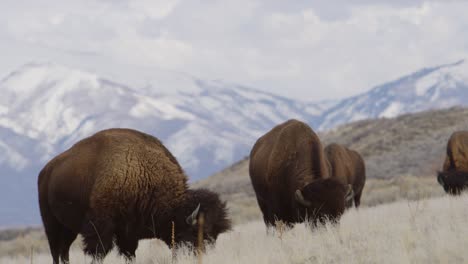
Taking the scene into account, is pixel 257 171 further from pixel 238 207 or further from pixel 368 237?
pixel 238 207

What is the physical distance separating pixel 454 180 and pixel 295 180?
7.41 metres

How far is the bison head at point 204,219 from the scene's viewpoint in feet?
32.4

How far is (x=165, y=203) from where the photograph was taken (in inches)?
424

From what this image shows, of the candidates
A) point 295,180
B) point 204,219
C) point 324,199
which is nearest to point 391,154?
point 295,180

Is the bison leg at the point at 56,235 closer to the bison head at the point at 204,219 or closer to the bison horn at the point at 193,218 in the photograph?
the bison head at the point at 204,219

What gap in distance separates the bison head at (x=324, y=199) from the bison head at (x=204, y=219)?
1747mm

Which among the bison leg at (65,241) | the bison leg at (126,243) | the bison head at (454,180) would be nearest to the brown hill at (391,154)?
the bison head at (454,180)

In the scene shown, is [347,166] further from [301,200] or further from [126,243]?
[126,243]

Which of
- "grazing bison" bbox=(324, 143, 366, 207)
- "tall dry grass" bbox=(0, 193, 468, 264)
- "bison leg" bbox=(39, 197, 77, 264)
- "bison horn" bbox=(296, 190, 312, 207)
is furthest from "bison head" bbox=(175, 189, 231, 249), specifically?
"grazing bison" bbox=(324, 143, 366, 207)

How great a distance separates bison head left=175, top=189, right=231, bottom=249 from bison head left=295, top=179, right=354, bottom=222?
1.75 metres

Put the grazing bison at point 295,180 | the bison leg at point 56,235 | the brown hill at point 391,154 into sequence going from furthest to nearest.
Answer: the brown hill at point 391,154 → the bison leg at point 56,235 → the grazing bison at point 295,180

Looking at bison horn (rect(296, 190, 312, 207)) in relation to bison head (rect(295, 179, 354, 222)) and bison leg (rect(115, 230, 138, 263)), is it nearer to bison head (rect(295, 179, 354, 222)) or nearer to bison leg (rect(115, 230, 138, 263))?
bison head (rect(295, 179, 354, 222))

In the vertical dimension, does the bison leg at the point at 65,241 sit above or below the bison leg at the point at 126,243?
above

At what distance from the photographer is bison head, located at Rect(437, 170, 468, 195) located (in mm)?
19000
